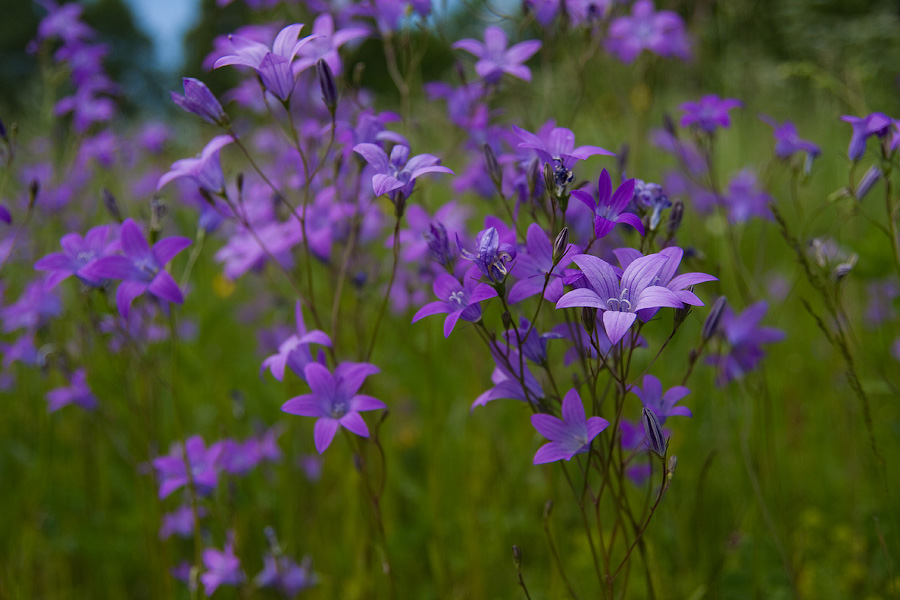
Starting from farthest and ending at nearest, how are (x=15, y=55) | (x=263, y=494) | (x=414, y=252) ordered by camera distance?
(x=15, y=55) < (x=263, y=494) < (x=414, y=252)

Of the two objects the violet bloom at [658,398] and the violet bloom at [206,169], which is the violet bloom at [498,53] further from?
the violet bloom at [658,398]

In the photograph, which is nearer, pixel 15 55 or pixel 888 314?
pixel 888 314

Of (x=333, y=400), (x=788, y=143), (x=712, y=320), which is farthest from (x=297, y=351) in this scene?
(x=788, y=143)

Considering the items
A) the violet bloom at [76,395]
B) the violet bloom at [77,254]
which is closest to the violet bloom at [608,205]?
the violet bloom at [77,254]

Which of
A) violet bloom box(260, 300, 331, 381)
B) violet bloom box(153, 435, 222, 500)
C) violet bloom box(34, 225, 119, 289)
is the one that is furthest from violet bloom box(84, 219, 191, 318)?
violet bloom box(153, 435, 222, 500)

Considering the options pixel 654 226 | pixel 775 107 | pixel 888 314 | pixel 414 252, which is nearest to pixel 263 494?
pixel 414 252

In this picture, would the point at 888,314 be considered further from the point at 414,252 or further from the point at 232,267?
the point at 232,267

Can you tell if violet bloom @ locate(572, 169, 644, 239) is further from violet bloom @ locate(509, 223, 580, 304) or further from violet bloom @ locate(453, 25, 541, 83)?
violet bloom @ locate(453, 25, 541, 83)

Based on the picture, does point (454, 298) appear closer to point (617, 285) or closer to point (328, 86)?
point (617, 285)
